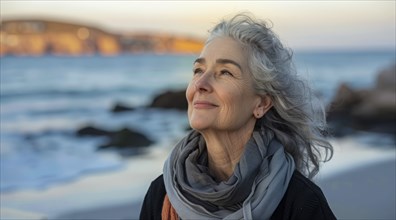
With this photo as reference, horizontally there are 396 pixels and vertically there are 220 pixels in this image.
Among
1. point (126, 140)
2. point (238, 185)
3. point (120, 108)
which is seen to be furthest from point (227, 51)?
point (120, 108)

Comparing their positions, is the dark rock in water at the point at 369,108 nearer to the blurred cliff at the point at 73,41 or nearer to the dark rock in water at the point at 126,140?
the dark rock in water at the point at 126,140

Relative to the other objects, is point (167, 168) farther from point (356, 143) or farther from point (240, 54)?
point (356, 143)

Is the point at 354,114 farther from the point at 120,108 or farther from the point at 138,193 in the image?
the point at 138,193

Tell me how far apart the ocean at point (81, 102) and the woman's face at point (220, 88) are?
315 millimetres

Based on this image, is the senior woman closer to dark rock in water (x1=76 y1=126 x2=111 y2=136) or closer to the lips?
the lips

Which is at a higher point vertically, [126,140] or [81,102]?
[81,102]

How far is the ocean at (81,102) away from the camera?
1115 cm

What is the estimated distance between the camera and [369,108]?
50.2 feet

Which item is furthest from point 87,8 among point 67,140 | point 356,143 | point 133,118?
point 356,143

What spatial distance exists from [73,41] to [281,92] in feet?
89.9

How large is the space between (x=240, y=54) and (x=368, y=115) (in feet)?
42.4

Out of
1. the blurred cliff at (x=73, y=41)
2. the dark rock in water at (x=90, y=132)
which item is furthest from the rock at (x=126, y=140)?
the blurred cliff at (x=73, y=41)

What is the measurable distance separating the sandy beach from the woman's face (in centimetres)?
293

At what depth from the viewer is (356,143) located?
11.1 metres
